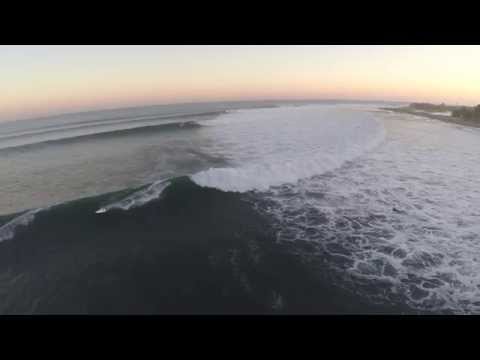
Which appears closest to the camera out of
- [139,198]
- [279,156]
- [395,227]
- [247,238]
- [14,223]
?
[247,238]

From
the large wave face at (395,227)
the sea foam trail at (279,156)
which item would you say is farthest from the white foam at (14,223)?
the large wave face at (395,227)

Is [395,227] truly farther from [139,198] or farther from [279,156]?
[139,198]

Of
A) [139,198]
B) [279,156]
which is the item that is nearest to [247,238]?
[139,198]

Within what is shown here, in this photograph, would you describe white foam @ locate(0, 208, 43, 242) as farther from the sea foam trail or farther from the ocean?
the sea foam trail

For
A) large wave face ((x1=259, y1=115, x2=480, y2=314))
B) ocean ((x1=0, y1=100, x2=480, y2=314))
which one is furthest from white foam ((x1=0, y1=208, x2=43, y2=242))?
large wave face ((x1=259, y1=115, x2=480, y2=314))

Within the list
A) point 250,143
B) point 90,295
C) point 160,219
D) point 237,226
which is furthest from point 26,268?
point 250,143
